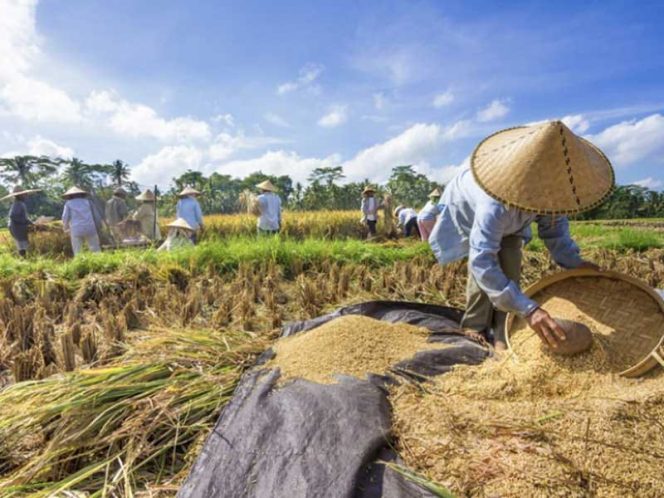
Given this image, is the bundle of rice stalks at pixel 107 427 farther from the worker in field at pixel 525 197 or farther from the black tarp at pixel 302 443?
the worker in field at pixel 525 197

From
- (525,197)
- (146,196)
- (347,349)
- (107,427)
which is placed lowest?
(107,427)

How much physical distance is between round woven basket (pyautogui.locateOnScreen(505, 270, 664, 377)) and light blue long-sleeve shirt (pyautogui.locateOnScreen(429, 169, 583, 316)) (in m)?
0.17

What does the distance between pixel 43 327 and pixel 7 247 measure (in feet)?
19.8

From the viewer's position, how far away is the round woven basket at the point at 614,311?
1665 millimetres

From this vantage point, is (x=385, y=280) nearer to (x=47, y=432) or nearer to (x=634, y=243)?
(x=47, y=432)

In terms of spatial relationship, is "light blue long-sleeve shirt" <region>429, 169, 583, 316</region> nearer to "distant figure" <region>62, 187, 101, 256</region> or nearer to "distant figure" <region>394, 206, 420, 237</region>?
"distant figure" <region>62, 187, 101, 256</region>

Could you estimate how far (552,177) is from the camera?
5.47 feet

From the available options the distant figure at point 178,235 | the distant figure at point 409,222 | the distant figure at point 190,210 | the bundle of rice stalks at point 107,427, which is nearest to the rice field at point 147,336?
the bundle of rice stalks at point 107,427

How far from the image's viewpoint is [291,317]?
341 cm

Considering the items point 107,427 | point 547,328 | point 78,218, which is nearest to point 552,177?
point 547,328

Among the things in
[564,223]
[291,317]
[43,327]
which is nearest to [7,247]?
[43,327]

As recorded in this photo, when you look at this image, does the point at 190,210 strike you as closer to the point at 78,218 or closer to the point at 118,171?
the point at 78,218

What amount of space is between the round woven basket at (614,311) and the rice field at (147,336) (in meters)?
1.56

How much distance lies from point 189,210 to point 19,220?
303 centimetres
